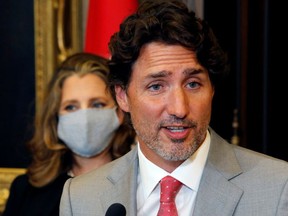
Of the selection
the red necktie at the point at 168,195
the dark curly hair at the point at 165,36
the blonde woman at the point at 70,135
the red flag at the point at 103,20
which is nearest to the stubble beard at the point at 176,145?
the red necktie at the point at 168,195

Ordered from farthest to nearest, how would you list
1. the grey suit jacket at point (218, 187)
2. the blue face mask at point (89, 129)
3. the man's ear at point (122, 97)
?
the blue face mask at point (89, 129) < the man's ear at point (122, 97) < the grey suit jacket at point (218, 187)

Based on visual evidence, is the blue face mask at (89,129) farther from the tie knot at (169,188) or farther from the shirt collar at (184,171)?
the tie knot at (169,188)

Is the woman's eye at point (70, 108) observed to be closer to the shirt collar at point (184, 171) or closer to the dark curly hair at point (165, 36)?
the dark curly hair at point (165, 36)

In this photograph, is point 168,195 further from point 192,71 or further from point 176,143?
point 192,71

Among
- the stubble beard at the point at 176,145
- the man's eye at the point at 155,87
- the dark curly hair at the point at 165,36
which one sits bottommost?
the stubble beard at the point at 176,145

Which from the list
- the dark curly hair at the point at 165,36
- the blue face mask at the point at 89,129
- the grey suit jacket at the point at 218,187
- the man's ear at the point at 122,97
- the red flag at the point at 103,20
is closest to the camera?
the grey suit jacket at the point at 218,187

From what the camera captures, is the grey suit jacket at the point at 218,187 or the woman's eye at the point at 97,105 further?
the woman's eye at the point at 97,105

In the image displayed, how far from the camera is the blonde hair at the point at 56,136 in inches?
134

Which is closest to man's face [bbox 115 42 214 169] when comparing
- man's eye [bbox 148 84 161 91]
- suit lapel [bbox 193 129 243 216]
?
man's eye [bbox 148 84 161 91]

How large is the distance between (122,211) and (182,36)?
669 millimetres

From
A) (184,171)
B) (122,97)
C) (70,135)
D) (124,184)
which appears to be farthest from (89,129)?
(184,171)

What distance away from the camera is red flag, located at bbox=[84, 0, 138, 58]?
3.91 m

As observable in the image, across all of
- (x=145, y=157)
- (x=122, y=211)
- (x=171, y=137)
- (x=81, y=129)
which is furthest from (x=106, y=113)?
(x=122, y=211)

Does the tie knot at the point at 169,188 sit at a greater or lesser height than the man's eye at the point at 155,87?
lesser
